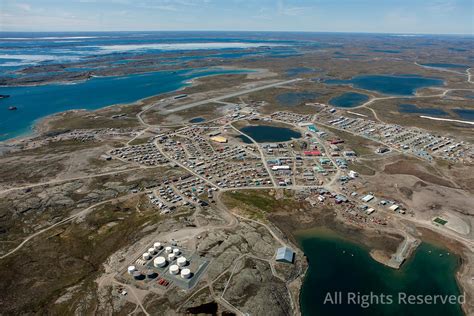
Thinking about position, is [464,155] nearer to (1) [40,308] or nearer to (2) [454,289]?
(2) [454,289]

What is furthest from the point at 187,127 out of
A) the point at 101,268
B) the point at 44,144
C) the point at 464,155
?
the point at 464,155

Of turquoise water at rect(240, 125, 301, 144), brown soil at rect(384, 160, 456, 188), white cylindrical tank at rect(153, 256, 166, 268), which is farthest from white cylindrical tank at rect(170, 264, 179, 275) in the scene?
brown soil at rect(384, 160, 456, 188)

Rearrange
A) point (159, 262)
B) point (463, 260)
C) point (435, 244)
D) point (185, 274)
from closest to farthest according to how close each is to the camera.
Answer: point (185, 274) → point (159, 262) → point (463, 260) → point (435, 244)

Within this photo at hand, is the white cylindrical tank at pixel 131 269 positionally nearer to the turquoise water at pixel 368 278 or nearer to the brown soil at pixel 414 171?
the turquoise water at pixel 368 278

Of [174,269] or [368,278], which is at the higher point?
[174,269]

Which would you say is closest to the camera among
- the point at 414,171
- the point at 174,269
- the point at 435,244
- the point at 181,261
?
the point at 174,269

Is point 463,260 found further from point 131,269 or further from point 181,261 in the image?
point 131,269

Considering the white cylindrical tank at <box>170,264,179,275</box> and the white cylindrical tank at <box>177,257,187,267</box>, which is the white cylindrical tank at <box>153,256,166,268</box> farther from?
the white cylindrical tank at <box>177,257,187,267</box>

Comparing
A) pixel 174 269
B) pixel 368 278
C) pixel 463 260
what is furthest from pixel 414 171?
pixel 174 269

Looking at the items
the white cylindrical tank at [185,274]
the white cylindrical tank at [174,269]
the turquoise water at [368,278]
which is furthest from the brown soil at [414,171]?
the white cylindrical tank at [174,269]
